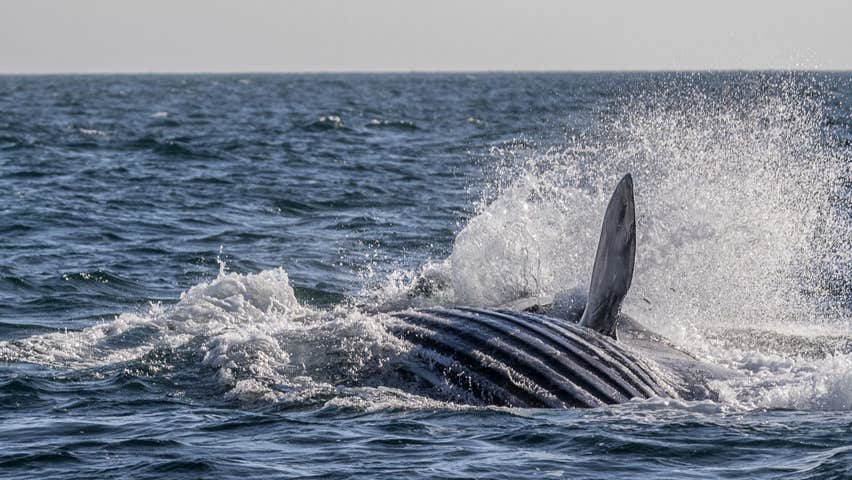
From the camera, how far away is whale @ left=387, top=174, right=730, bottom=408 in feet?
28.6

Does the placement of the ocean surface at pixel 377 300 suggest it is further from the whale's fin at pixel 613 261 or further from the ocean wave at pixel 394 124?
the ocean wave at pixel 394 124

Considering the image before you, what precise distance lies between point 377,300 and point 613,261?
3.99 m

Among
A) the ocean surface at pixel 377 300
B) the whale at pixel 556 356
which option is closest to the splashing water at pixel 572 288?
the ocean surface at pixel 377 300

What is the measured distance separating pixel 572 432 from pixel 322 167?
20.8 meters

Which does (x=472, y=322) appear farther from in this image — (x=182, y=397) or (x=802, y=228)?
(x=802, y=228)

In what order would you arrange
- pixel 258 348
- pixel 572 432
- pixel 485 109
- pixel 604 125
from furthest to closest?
pixel 485 109
pixel 604 125
pixel 258 348
pixel 572 432

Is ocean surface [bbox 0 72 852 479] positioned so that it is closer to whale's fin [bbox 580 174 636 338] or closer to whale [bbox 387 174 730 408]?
whale [bbox 387 174 730 408]

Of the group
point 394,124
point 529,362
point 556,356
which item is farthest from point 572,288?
point 394,124

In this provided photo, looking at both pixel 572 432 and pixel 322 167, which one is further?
pixel 322 167

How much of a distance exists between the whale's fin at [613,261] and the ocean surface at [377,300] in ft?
3.39

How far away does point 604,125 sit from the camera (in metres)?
36.3

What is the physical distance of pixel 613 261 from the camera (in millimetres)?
9711

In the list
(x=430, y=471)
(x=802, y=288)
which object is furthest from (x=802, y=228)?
(x=430, y=471)

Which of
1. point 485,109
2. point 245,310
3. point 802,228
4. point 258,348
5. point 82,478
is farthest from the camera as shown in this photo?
point 485,109
